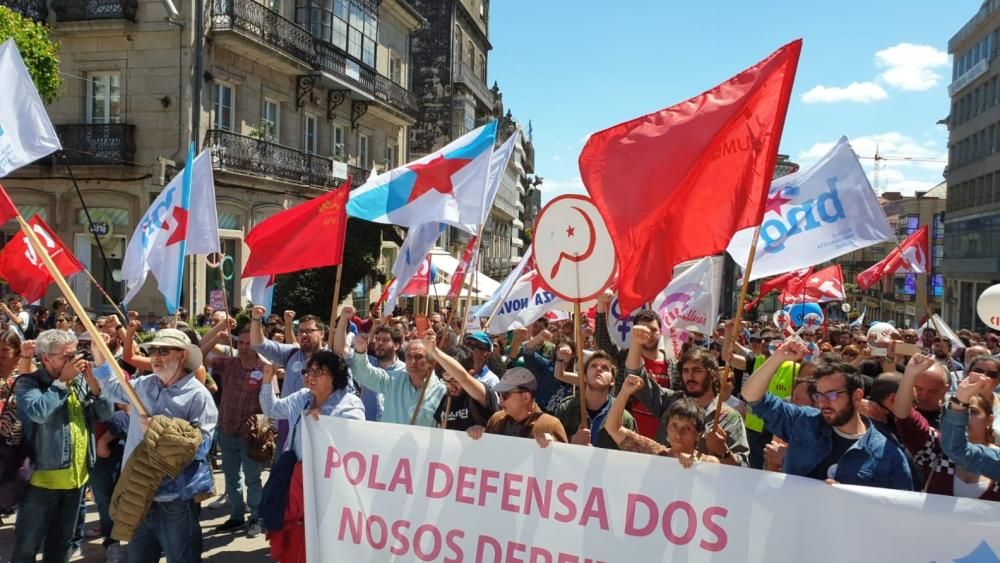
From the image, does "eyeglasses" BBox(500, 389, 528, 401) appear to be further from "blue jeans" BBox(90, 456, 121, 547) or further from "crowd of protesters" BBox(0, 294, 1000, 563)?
"blue jeans" BBox(90, 456, 121, 547)

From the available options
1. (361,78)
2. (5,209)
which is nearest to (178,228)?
(5,209)

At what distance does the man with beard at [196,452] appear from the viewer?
4363 millimetres

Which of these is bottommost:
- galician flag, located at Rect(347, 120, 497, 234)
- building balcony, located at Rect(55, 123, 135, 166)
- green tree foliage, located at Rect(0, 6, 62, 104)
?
galician flag, located at Rect(347, 120, 497, 234)

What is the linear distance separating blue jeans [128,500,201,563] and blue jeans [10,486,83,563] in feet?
2.53

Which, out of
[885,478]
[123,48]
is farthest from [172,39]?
[885,478]

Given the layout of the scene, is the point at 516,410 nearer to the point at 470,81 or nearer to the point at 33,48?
the point at 33,48

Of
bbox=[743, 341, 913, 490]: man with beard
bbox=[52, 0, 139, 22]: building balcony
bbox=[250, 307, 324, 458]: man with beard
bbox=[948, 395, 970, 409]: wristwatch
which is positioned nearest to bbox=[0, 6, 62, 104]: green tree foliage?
bbox=[52, 0, 139, 22]: building balcony

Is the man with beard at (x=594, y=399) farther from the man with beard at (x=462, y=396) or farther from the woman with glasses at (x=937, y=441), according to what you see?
the woman with glasses at (x=937, y=441)

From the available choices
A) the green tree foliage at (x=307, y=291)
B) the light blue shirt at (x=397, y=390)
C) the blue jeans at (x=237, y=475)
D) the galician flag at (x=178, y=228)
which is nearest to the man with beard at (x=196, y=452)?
the light blue shirt at (x=397, y=390)

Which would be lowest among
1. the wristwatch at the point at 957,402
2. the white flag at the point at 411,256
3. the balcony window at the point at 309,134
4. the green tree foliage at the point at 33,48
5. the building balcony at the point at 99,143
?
the wristwatch at the point at 957,402

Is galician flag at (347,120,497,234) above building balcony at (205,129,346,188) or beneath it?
beneath

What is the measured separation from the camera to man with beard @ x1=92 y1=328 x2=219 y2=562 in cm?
436

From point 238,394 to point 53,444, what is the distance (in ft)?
5.95

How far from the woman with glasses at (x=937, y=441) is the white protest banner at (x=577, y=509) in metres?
0.54
